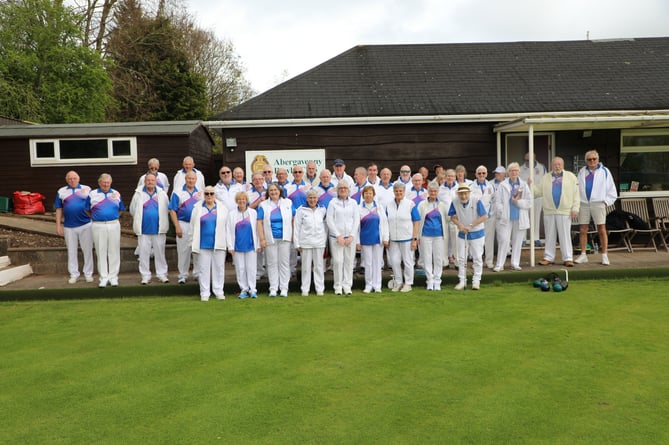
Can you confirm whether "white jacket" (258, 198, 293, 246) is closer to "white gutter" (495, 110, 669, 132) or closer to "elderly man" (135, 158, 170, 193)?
"elderly man" (135, 158, 170, 193)

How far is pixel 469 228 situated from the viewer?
25.5 ft

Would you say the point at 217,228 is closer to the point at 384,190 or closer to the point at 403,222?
the point at 403,222

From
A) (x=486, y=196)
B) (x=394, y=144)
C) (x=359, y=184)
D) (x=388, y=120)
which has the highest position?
(x=388, y=120)

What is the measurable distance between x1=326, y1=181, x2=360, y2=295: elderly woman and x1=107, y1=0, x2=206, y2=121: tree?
21515mm

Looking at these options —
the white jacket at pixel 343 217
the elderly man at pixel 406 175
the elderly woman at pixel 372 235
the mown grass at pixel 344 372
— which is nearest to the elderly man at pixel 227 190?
the white jacket at pixel 343 217

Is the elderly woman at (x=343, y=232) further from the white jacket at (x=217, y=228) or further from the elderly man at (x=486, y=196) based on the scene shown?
the elderly man at (x=486, y=196)

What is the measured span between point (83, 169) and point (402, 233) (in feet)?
30.9

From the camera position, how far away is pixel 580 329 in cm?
564

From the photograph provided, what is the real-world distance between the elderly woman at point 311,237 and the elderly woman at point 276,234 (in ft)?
0.52

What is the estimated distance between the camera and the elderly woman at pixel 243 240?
24.8ft

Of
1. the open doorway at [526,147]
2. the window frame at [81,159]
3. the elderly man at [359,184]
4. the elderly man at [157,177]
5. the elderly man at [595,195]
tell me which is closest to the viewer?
the elderly man at [157,177]

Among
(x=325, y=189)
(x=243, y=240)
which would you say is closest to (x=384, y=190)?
(x=325, y=189)

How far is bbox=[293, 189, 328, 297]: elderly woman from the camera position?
25.0 ft

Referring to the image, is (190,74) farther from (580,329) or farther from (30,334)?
(580,329)
